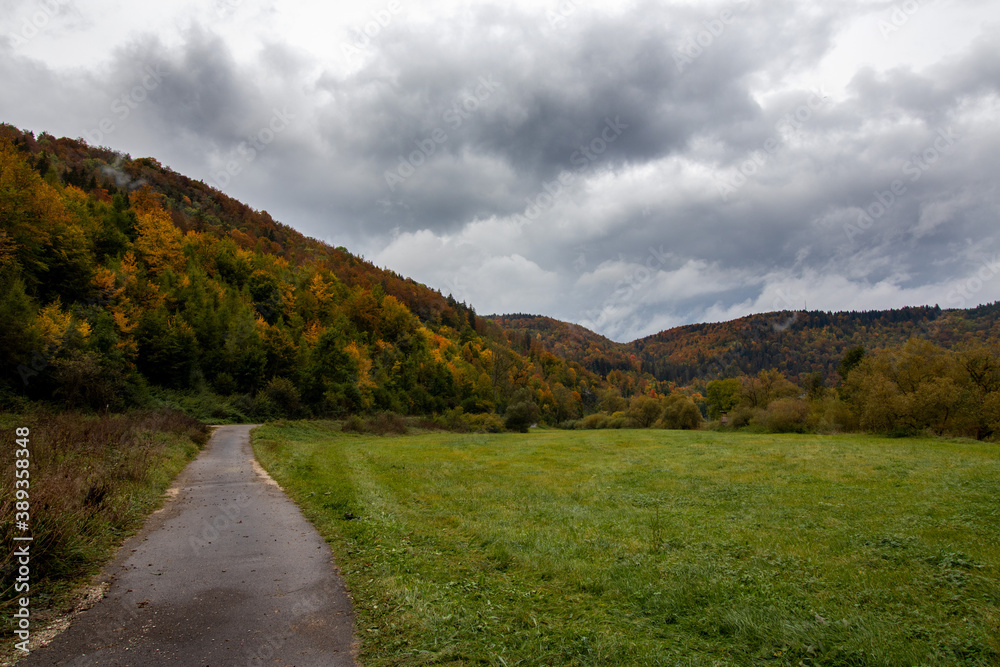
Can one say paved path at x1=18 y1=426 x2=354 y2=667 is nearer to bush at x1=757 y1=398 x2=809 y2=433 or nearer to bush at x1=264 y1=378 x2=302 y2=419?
bush at x1=264 y1=378 x2=302 y2=419

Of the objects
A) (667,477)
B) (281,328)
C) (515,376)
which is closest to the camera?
(667,477)

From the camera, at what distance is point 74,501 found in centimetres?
895

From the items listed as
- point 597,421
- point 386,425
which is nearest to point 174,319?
point 386,425

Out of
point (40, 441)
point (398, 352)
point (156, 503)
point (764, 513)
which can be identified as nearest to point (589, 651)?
point (764, 513)

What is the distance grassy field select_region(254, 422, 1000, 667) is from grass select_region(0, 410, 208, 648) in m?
4.07

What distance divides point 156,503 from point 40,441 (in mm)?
4126

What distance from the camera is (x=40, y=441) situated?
13320 millimetres

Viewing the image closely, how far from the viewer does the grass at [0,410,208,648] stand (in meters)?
6.55

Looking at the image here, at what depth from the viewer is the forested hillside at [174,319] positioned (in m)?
32.3

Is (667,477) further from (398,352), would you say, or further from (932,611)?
(398,352)

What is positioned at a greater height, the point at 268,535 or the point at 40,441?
the point at 40,441

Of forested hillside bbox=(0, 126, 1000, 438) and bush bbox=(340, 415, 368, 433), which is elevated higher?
forested hillside bbox=(0, 126, 1000, 438)

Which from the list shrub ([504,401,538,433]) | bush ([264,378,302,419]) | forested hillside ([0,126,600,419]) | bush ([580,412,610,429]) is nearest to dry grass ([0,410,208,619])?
forested hillside ([0,126,600,419])

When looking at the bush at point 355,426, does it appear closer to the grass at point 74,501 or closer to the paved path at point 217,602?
the grass at point 74,501
